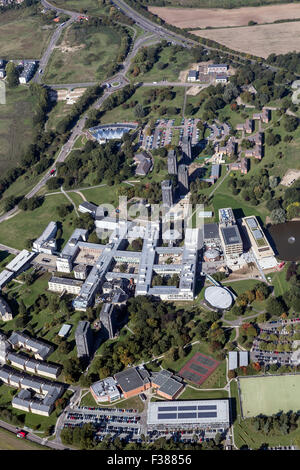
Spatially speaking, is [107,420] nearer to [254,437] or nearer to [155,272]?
→ [254,437]

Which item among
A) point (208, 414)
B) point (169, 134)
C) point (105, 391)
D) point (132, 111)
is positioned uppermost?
point (132, 111)

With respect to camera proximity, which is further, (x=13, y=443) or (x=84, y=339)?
(x=84, y=339)

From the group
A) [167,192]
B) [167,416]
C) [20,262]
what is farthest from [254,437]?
[20,262]

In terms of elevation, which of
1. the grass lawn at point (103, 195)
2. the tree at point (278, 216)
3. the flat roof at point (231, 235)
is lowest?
the grass lawn at point (103, 195)

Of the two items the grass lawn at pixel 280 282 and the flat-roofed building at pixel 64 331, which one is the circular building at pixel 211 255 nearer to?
the grass lawn at pixel 280 282

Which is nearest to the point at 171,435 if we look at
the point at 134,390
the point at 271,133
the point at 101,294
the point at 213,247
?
the point at 134,390

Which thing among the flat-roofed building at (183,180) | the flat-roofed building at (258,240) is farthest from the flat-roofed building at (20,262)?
the flat-roofed building at (258,240)

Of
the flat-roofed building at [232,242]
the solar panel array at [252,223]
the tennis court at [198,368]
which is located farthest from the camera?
the solar panel array at [252,223]

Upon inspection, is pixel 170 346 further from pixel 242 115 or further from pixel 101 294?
pixel 242 115
